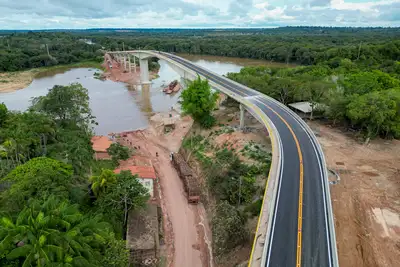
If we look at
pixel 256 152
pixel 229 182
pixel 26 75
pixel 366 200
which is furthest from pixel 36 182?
pixel 26 75

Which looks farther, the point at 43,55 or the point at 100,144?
the point at 43,55

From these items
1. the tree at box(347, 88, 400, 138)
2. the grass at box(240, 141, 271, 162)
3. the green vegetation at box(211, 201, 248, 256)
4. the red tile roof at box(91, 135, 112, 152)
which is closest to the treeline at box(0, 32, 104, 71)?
the red tile roof at box(91, 135, 112, 152)

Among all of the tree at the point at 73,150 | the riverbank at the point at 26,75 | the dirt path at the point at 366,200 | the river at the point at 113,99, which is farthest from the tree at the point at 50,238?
the riverbank at the point at 26,75

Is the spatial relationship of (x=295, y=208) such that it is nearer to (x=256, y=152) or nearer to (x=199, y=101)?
(x=256, y=152)

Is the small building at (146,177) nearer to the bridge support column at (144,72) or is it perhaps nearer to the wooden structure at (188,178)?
the wooden structure at (188,178)

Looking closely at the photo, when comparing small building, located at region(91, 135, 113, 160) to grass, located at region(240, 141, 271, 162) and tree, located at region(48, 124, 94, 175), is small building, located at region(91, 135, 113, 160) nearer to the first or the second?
tree, located at region(48, 124, 94, 175)

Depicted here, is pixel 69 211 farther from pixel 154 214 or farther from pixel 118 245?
pixel 154 214

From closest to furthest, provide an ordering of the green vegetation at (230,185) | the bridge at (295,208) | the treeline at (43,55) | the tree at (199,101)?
the bridge at (295,208), the green vegetation at (230,185), the tree at (199,101), the treeline at (43,55)

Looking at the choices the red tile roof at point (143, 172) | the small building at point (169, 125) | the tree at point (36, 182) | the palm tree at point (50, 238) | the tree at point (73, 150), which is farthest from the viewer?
the small building at point (169, 125)
